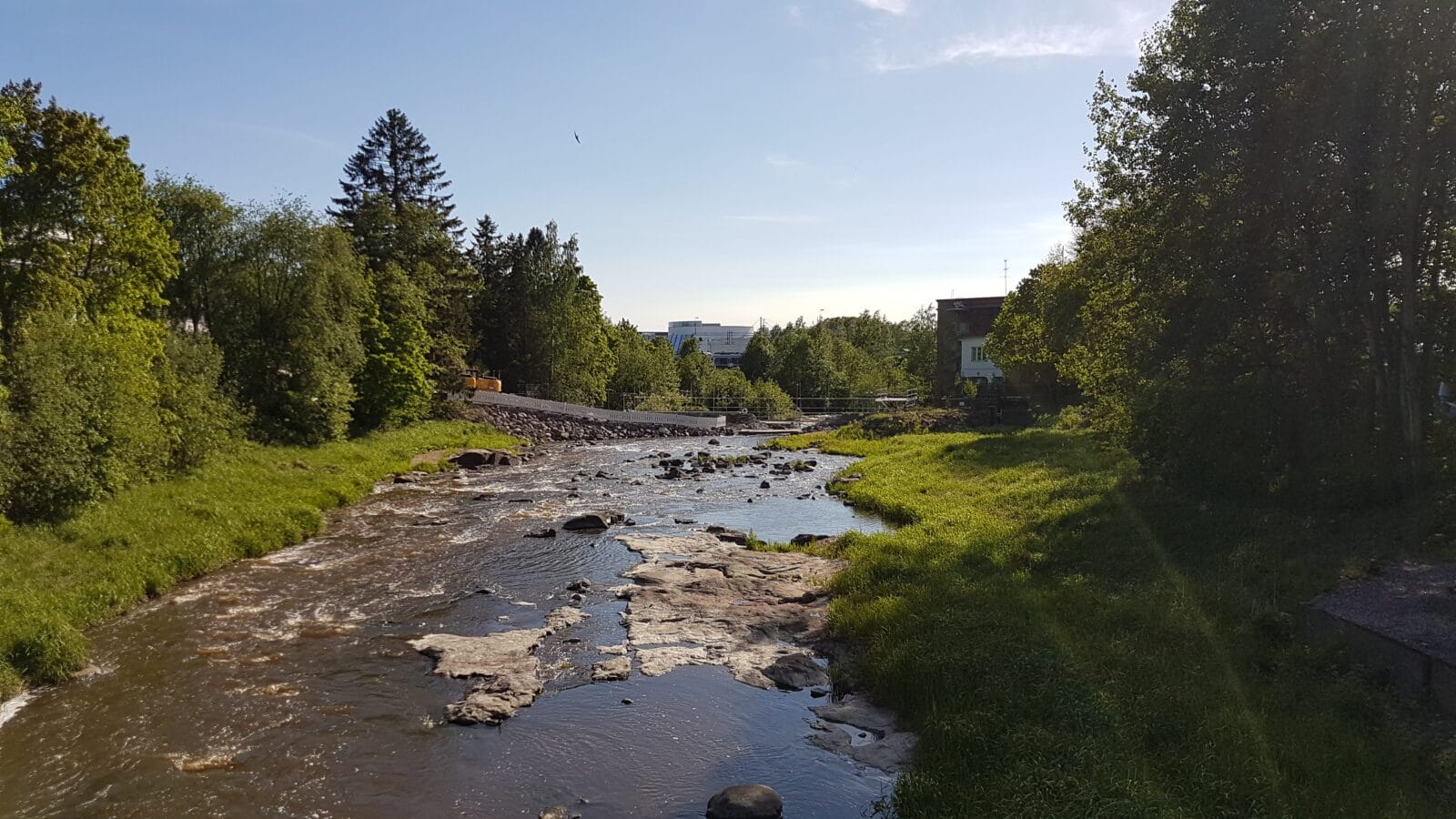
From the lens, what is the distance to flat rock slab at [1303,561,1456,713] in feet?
29.0

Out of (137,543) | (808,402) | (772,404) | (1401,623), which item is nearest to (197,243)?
(137,543)

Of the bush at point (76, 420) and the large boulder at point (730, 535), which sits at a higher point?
the bush at point (76, 420)

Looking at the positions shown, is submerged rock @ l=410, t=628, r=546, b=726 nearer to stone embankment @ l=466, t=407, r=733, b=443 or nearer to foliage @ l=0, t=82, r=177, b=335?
foliage @ l=0, t=82, r=177, b=335

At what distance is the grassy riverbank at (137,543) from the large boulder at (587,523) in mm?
6506

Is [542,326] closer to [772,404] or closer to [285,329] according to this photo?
[772,404]

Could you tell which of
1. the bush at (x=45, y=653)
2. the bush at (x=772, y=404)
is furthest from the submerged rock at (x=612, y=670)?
the bush at (x=772, y=404)

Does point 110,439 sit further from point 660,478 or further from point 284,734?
point 660,478

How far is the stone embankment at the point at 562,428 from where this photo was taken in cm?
5231

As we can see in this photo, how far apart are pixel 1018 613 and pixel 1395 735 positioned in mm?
4778

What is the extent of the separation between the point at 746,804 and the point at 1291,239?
15.6 metres

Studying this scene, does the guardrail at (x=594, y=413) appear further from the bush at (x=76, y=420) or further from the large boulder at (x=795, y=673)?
the large boulder at (x=795, y=673)

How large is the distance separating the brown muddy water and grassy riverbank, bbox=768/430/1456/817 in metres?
1.58

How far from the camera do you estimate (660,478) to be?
3547cm

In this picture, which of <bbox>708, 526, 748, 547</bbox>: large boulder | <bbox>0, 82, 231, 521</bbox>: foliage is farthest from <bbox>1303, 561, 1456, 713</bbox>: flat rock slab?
<bbox>0, 82, 231, 521</bbox>: foliage
